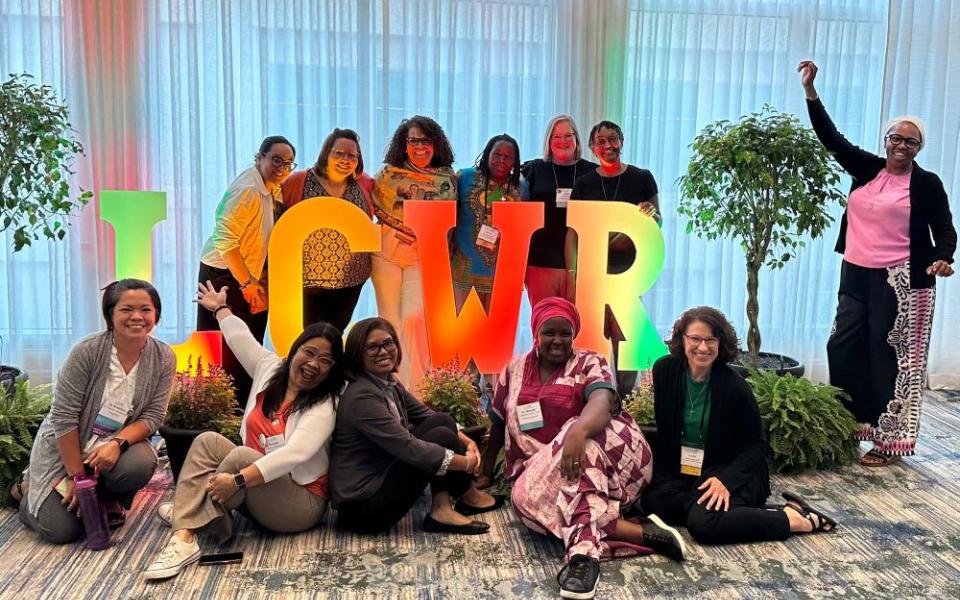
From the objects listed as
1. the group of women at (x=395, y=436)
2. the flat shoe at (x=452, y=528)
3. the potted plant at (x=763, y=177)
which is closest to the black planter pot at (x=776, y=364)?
the potted plant at (x=763, y=177)

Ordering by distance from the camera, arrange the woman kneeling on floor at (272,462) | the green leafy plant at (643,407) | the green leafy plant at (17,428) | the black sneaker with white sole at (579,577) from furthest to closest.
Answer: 1. the green leafy plant at (643,407)
2. the green leafy plant at (17,428)
3. the woman kneeling on floor at (272,462)
4. the black sneaker with white sole at (579,577)

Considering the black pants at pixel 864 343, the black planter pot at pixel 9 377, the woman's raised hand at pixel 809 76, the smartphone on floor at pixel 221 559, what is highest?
the woman's raised hand at pixel 809 76

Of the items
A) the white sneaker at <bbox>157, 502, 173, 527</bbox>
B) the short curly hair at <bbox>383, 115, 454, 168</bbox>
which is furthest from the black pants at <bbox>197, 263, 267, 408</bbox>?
the short curly hair at <bbox>383, 115, 454, 168</bbox>

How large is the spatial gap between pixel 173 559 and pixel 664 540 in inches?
66.5

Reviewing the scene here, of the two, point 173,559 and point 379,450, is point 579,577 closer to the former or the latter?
point 379,450

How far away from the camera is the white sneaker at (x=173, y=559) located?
2821mm

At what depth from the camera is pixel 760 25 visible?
5.43 m

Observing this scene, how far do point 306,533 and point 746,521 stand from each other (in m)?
1.63

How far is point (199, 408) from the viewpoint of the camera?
11.6 ft

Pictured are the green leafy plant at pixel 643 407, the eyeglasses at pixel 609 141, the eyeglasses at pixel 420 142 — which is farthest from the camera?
the eyeglasses at pixel 609 141

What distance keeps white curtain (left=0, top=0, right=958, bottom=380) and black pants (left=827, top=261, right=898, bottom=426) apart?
150 cm

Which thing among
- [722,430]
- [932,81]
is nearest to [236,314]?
[722,430]

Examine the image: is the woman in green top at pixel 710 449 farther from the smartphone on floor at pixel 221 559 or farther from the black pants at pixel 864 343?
the smartphone on floor at pixel 221 559

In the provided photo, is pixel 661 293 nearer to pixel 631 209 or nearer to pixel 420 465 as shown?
pixel 631 209
